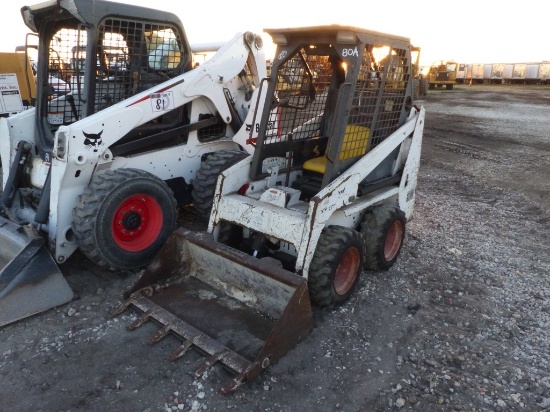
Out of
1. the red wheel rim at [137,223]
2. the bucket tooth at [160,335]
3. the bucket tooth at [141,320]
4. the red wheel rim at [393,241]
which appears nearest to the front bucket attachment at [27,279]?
the red wheel rim at [137,223]

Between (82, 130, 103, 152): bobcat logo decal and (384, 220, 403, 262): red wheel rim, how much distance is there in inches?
108

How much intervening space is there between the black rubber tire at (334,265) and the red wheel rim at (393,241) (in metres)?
0.72

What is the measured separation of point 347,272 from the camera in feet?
12.1

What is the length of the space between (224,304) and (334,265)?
88cm

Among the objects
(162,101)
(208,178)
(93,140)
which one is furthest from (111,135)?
(208,178)

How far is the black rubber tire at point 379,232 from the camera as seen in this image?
13.2ft

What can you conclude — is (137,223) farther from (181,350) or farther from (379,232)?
(379,232)

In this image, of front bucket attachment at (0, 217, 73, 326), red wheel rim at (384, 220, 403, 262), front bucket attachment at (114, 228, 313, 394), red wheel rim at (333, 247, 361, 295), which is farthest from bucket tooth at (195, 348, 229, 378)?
red wheel rim at (384, 220, 403, 262)

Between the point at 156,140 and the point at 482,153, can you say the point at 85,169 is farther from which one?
the point at 482,153

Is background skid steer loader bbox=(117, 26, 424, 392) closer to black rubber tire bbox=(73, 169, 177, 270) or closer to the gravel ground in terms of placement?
the gravel ground

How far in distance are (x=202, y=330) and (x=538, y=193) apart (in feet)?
19.9

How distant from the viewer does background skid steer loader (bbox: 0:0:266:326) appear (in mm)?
3748

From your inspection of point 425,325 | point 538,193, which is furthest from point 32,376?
point 538,193

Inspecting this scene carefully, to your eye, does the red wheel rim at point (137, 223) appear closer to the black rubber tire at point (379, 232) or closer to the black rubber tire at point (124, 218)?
the black rubber tire at point (124, 218)
